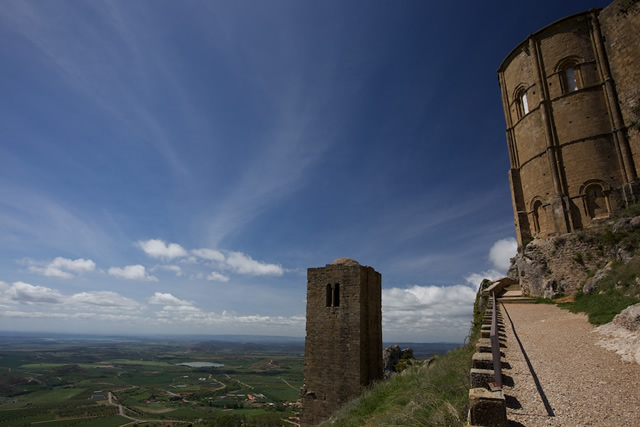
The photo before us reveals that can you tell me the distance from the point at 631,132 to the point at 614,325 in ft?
50.3

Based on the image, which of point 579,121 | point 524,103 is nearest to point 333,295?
point 579,121

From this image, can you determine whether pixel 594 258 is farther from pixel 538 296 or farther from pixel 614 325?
pixel 614 325

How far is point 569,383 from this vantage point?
446 cm

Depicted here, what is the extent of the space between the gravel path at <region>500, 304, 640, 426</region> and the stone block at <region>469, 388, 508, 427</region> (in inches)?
21.1

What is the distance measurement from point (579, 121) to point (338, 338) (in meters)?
17.8

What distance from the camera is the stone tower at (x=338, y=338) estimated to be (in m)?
13.8

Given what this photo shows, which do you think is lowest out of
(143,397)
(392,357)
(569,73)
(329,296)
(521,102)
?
(143,397)

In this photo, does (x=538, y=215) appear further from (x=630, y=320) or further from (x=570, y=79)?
(x=630, y=320)

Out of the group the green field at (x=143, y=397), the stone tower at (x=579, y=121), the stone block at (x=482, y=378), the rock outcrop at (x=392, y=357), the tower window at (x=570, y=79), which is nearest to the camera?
the stone block at (x=482, y=378)

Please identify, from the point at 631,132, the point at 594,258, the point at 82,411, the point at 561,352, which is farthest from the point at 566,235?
the point at 82,411

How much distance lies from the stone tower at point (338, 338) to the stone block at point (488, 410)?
11361mm

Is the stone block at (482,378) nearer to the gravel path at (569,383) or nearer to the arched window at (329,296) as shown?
the gravel path at (569,383)

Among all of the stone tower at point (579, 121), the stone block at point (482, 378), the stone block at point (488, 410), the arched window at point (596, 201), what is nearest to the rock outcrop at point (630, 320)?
the stone block at point (482, 378)

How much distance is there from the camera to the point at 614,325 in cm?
746
